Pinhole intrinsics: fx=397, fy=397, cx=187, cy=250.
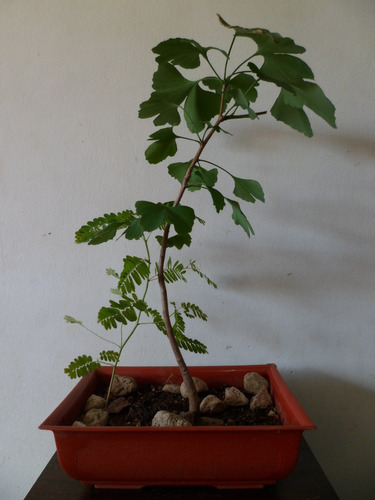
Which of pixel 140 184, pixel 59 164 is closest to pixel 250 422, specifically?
pixel 140 184

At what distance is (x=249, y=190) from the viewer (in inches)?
31.7

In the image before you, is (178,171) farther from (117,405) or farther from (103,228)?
(117,405)

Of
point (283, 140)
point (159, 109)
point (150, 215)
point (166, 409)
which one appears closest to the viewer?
point (150, 215)

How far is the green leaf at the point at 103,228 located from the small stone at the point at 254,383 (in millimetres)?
471

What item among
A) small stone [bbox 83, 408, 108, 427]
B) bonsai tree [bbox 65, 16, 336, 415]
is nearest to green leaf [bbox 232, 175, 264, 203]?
bonsai tree [bbox 65, 16, 336, 415]

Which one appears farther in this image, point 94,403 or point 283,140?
point 283,140

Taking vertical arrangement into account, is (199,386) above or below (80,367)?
below

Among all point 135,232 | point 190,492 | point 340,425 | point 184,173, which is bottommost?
point 340,425

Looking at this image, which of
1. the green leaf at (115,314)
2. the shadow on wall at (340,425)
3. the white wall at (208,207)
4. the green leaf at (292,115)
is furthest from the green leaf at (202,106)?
the shadow on wall at (340,425)

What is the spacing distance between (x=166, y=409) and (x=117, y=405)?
108 millimetres

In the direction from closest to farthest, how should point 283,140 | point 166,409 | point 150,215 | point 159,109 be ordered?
point 150,215 < point 159,109 < point 166,409 < point 283,140

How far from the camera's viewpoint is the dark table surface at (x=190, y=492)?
0.74 m

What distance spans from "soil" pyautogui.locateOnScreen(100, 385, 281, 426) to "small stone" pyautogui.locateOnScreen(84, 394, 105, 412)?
0.04 meters

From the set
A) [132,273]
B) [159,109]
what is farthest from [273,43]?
[132,273]
